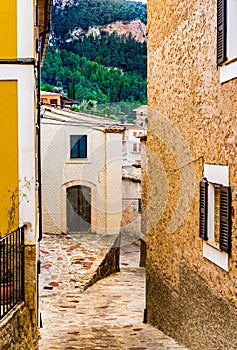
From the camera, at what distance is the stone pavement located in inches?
352

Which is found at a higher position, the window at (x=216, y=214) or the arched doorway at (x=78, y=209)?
the window at (x=216, y=214)

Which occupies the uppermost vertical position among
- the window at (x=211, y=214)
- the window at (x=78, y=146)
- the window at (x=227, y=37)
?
the window at (x=227, y=37)

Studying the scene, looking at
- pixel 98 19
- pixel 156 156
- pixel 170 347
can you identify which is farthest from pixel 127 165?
pixel 98 19

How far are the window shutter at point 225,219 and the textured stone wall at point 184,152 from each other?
0.36 feet

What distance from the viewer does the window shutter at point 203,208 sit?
716 cm

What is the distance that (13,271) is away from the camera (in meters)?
6.85

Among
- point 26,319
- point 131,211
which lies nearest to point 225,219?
point 26,319

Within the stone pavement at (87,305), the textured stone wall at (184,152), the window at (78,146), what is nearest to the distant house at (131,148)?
the window at (78,146)

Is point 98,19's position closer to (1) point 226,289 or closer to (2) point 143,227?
(2) point 143,227

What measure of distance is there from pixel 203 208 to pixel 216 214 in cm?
27

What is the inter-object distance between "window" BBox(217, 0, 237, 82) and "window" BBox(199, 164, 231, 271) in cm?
112

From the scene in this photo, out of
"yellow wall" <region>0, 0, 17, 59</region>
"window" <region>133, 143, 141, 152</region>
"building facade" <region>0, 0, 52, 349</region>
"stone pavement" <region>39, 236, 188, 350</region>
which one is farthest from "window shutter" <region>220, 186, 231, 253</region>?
"window" <region>133, 143, 141, 152</region>

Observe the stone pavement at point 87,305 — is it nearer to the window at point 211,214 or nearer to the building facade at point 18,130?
the building facade at point 18,130

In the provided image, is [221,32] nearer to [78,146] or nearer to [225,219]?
[225,219]
